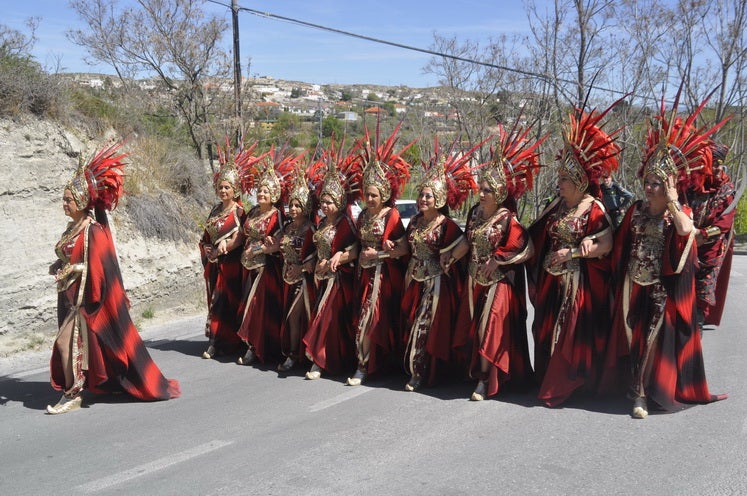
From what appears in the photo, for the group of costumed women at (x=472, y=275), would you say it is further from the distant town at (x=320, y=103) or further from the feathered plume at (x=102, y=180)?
the distant town at (x=320, y=103)

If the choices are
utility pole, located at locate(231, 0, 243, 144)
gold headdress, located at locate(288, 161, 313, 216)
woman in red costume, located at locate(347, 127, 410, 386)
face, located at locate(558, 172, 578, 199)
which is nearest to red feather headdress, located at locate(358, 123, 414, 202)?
woman in red costume, located at locate(347, 127, 410, 386)

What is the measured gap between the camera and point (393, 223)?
20.5 ft

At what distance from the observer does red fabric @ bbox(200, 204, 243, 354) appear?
7.46 metres

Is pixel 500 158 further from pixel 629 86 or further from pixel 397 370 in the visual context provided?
pixel 629 86

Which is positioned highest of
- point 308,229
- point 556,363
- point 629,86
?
point 629,86

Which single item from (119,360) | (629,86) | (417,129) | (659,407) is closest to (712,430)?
(659,407)

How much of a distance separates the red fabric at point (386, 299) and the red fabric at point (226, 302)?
1652mm

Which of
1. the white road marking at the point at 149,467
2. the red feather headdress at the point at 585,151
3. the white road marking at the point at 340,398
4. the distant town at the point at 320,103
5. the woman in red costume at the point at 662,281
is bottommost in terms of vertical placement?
the white road marking at the point at 340,398

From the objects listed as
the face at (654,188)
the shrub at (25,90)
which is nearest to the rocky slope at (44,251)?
the shrub at (25,90)

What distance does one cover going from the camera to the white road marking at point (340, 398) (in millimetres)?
5688

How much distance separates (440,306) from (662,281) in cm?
181

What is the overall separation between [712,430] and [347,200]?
3.59 meters

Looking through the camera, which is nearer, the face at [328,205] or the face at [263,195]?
the face at [328,205]

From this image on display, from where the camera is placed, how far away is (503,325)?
569cm
